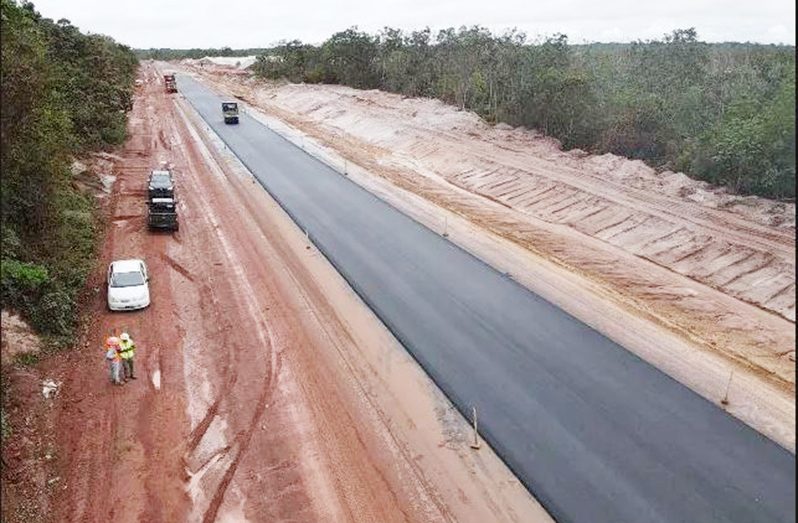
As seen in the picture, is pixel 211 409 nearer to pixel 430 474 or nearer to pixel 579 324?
pixel 430 474

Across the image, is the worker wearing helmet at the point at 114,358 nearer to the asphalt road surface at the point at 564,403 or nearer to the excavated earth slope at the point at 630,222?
the asphalt road surface at the point at 564,403

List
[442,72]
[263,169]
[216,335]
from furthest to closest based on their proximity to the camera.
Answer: [442,72], [263,169], [216,335]

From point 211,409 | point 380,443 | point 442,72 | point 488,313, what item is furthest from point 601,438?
point 442,72

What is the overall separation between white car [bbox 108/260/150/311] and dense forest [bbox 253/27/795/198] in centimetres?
2001

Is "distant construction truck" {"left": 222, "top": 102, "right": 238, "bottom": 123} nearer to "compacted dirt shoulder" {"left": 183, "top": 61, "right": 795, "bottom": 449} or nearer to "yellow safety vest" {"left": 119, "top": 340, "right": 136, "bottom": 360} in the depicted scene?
"compacted dirt shoulder" {"left": 183, "top": 61, "right": 795, "bottom": 449}

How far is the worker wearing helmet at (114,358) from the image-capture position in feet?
56.3

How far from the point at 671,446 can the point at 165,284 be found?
1786 centimetres

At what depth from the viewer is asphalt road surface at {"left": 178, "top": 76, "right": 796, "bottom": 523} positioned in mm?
13219

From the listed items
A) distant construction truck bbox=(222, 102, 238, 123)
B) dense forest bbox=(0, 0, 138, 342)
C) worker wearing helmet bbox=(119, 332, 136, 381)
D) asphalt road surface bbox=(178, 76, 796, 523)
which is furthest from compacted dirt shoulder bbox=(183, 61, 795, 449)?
dense forest bbox=(0, 0, 138, 342)

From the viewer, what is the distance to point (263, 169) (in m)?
42.1

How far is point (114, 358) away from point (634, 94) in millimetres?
37027

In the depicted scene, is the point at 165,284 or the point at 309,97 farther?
the point at 309,97

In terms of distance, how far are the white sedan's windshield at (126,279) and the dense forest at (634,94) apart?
20.2 meters

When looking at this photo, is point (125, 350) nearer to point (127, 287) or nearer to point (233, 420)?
point (233, 420)
